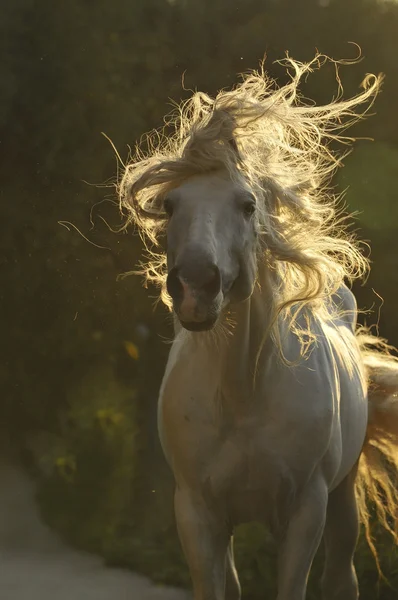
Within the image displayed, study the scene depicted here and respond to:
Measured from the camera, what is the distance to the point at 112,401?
866cm

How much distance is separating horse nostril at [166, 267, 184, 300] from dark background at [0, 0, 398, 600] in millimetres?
5010

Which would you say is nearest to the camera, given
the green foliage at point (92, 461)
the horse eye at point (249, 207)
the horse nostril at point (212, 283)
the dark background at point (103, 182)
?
the horse nostril at point (212, 283)

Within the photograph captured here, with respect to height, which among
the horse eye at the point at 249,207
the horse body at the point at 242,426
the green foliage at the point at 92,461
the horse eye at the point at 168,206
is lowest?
the green foliage at the point at 92,461

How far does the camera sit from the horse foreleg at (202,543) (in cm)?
370

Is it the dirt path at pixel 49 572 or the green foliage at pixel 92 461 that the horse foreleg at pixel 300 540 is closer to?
the dirt path at pixel 49 572

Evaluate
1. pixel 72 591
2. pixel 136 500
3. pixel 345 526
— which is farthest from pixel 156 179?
pixel 136 500

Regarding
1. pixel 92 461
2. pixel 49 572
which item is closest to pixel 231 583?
pixel 49 572

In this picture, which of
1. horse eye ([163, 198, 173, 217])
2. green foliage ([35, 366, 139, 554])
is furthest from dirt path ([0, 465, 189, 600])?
horse eye ([163, 198, 173, 217])

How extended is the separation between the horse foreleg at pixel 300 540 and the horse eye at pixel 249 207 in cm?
100

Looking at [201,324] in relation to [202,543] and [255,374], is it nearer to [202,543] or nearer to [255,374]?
[255,374]

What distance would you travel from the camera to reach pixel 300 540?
374cm

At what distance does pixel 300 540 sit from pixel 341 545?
1.13 meters

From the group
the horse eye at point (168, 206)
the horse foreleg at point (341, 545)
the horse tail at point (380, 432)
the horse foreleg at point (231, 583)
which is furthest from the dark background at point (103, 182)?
the horse eye at point (168, 206)

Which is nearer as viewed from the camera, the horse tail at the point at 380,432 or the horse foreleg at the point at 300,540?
the horse foreleg at the point at 300,540
